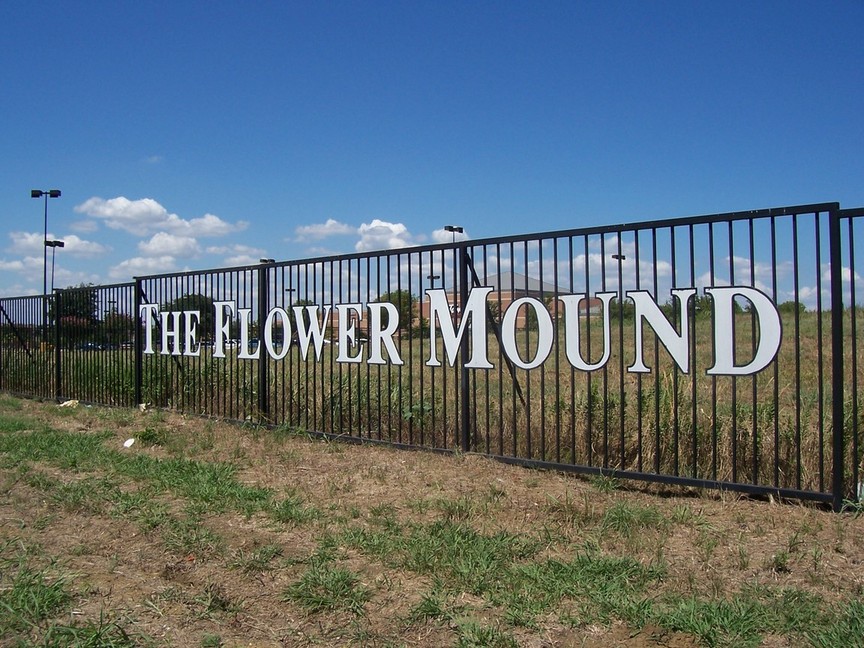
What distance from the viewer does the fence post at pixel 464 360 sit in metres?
7.02

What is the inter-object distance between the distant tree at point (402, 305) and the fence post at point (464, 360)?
29.9 inches

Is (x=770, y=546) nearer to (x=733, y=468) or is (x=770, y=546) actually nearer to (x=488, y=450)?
(x=733, y=468)

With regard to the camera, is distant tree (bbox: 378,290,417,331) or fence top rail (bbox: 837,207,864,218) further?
distant tree (bbox: 378,290,417,331)

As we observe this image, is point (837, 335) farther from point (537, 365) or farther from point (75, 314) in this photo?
point (75, 314)

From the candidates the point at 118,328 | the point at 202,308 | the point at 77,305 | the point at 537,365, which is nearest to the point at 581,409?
the point at 537,365

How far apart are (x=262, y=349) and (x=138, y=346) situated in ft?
10.3

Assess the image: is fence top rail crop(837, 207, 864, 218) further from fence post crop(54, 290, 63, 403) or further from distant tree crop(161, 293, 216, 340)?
fence post crop(54, 290, 63, 403)

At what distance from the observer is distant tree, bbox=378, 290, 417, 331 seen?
25.5ft

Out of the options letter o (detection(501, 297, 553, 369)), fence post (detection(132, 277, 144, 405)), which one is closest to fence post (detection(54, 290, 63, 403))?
fence post (detection(132, 277, 144, 405))

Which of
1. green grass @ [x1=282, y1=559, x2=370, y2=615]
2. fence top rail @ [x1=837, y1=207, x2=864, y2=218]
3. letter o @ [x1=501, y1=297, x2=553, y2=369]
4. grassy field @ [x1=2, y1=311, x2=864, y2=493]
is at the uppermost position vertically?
fence top rail @ [x1=837, y1=207, x2=864, y2=218]

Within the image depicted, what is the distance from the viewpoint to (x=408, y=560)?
427 centimetres

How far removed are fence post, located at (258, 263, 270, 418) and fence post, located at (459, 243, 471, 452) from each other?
3.06 meters

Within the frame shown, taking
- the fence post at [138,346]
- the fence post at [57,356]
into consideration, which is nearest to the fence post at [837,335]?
the fence post at [138,346]

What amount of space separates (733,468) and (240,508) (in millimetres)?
3737
